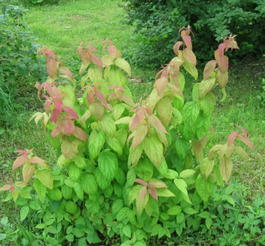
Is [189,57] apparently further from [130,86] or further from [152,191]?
[130,86]

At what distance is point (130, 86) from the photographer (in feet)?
17.9

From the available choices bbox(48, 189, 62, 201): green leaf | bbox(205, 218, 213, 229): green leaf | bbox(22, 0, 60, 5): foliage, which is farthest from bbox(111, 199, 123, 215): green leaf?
bbox(22, 0, 60, 5): foliage

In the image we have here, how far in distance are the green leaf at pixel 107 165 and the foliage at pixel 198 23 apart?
8.29ft

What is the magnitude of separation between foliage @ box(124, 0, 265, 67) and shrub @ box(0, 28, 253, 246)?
2.25 meters

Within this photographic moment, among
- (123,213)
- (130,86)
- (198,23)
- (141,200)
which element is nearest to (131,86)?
(130,86)

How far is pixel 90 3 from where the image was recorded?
10.2 metres

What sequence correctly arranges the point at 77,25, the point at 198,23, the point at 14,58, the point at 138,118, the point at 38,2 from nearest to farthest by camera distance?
1. the point at 138,118
2. the point at 14,58
3. the point at 198,23
4. the point at 77,25
5. the point at 38,2

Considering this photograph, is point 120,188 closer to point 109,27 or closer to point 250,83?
point 250,83

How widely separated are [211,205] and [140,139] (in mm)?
982

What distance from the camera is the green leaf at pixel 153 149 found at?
2.25m

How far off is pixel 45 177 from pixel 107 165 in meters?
0.33

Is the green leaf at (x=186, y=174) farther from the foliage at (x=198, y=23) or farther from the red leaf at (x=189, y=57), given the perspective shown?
the foliage at (x=198, y=23)

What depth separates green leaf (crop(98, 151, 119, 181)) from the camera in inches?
96.3

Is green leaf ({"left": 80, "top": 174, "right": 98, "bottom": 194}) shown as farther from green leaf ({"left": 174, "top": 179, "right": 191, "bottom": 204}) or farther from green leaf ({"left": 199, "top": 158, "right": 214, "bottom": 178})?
green leaf ({"left": 199, "top": 158, "right": 214, "bottom": 178})
